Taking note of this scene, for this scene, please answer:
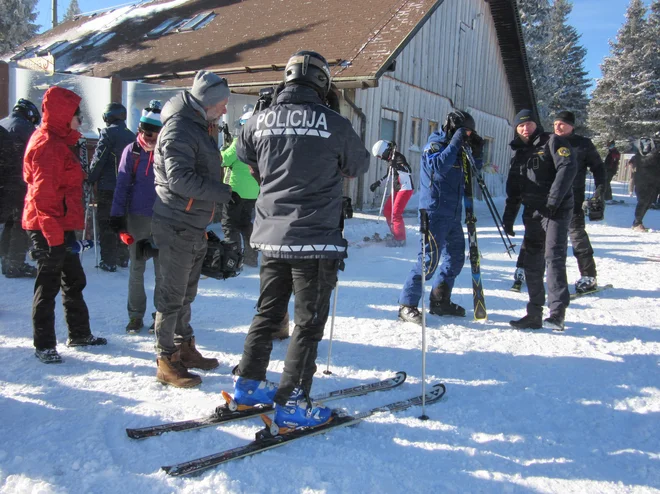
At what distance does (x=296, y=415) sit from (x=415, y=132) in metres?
13.5

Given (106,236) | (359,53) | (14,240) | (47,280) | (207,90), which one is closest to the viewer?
(207,90)

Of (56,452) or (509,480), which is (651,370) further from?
(56,452)

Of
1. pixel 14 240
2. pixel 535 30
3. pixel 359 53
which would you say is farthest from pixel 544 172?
pixel 535 30

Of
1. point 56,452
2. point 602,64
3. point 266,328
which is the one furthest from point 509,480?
point 602,64

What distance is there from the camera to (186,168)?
313 cm

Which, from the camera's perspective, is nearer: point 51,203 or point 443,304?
point 51,203

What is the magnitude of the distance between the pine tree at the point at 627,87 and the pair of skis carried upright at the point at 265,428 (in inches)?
1584

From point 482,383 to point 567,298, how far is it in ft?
5.71

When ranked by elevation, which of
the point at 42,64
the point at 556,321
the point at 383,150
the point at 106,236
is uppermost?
the point at 42,64

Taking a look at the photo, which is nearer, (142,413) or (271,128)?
(271,128)

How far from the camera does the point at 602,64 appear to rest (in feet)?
128

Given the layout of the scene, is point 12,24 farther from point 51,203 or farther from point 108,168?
point 51,203

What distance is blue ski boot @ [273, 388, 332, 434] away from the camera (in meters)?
2.82

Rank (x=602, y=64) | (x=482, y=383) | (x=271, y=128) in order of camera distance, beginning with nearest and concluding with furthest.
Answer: (x=271, y=128) → (x=482, y=383) → (x=602, y=64)
